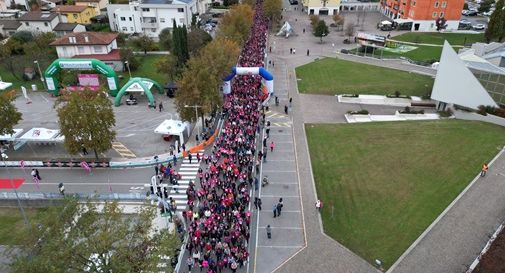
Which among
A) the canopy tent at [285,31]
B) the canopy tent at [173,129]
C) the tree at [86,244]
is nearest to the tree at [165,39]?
the canopy tent at [285,31]

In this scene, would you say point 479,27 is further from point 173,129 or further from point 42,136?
point 42,136

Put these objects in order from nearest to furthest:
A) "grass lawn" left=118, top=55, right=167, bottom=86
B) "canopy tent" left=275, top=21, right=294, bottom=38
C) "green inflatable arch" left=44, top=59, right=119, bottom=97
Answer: "green inflatable arch" left=44, top=59, right=119, bottom=97 < "grass lawn" left=118, top=55, right=167, bottom=86 < "canopy tent" left=275, top=21, right=294, bottom=38

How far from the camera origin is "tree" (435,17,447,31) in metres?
77.9

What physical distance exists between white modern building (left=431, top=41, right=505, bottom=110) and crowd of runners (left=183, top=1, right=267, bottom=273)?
2070 cm

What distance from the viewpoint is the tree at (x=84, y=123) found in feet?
102

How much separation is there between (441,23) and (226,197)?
72040 millimetres

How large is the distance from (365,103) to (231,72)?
55.1 feet

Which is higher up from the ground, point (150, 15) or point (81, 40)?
point (150, 15)

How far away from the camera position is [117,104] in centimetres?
4519

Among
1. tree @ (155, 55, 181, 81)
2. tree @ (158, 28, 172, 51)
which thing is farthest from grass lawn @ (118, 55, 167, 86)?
tree @ (158, 28, 172, 51)

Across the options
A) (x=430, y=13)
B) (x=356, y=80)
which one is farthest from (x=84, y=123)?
(x=430, y=13)

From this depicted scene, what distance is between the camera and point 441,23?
3066 inches

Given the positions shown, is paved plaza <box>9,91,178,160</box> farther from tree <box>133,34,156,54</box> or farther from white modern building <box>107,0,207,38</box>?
white modern building <box>107,0,207,38</box>

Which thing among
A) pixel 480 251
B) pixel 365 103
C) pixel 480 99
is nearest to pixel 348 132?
pixel 365 103
